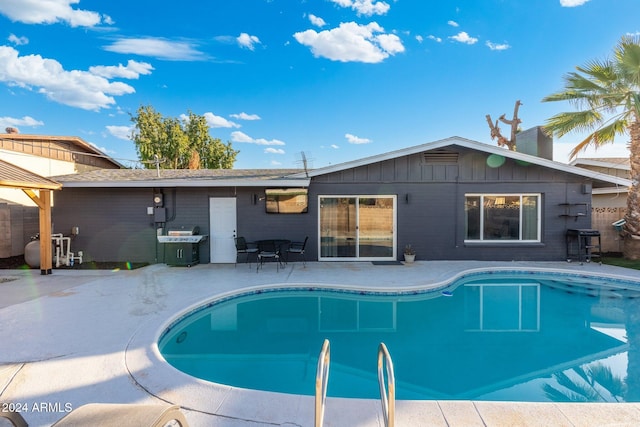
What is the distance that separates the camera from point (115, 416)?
1.75 metres

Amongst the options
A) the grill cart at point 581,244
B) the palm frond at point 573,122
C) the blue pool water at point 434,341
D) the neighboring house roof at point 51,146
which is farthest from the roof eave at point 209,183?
the grill cart at point 581,244

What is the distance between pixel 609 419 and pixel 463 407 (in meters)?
1.14

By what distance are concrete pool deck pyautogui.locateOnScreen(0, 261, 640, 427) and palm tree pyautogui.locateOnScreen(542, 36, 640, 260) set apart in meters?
7.25

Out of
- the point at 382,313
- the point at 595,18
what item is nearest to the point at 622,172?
the point at 595,18

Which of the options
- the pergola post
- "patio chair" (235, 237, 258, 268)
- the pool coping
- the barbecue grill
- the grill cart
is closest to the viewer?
the pool coping

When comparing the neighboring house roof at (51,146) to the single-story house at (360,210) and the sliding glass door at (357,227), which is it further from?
the sliding glass door at (357,227)

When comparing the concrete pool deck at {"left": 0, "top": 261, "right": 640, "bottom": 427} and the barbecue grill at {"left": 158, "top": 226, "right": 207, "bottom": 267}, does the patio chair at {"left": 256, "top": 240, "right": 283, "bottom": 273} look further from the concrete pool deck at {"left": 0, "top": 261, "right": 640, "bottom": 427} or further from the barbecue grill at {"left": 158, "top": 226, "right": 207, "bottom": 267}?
the barbecue grill at {"left": 158, "top": 226, "right": 207, "bottom": 267}

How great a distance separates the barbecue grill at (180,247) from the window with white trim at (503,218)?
832 cm

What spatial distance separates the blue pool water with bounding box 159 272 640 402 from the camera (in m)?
3.71

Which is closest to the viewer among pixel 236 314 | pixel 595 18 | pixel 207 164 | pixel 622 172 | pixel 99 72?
pixel 236 314

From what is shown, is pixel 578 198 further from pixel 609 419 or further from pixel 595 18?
pixel 609 419

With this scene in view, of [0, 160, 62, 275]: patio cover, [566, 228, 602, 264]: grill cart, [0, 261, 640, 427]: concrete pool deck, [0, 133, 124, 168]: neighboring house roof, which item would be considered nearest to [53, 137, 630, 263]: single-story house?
[566, 228, 602, 264]: grill cart

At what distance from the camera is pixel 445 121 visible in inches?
648

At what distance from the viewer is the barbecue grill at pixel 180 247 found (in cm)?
895
